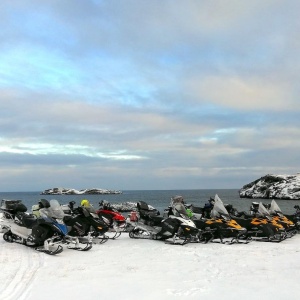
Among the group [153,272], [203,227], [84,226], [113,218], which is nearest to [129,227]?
[113,218]

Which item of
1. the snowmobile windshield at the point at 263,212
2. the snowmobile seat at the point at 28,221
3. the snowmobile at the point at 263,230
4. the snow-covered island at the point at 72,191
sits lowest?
the snow-covered island at the point at 72,191

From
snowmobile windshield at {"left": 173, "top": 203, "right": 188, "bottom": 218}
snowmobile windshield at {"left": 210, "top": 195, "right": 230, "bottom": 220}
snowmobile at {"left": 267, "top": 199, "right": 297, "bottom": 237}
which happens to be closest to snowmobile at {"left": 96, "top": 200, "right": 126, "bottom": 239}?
snowmobile windshield at {"left": 173, "top": 203, "right": 188, "bottom": 218}

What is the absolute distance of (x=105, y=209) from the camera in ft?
48.1

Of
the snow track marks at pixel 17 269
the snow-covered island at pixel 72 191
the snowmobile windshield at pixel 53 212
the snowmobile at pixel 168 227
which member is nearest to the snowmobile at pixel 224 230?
the snowmobile at pixel 168 227

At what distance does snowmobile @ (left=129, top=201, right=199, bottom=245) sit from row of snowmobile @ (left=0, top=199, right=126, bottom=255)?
3.49 ft

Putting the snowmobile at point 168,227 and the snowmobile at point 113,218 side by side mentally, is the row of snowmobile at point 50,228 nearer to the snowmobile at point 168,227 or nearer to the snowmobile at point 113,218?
the snowmobile at point 168,227

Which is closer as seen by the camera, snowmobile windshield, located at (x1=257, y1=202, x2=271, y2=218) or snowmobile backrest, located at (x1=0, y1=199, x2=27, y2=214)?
snowmobile backrest, located at (x1=0, y1=199, x2=27, y2=214)

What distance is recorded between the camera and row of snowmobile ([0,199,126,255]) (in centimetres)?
953

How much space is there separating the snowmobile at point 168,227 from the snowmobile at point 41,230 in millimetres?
2372

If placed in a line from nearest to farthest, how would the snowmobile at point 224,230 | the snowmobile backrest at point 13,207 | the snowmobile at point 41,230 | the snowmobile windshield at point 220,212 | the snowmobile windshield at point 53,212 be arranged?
the snowmobile at point 41,230
the snowmobile windshield at point 53,212
the snowmobile backrest at point 13,207
the snowmobile at point 224,230
the snowmobile windshield at point 220,212

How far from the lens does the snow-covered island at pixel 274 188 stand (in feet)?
297

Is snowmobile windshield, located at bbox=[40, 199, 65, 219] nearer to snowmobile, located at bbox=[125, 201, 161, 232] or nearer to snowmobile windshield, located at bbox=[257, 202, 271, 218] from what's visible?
snowmobile, located at bbox=[125, 201, 161, 232]

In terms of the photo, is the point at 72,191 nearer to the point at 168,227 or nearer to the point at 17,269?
the point at 168,227

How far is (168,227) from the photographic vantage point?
11344mm
